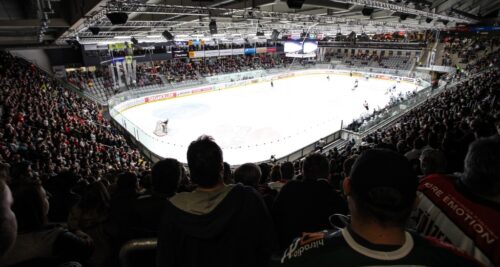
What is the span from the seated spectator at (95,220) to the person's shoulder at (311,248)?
1.89m

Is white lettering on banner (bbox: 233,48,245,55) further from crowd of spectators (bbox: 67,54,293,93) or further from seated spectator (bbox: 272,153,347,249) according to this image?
seated spectator (bbox: 272,153,347,249)

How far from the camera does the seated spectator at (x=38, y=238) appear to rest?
1.82 m

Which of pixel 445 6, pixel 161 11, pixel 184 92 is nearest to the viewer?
pixel 161 11

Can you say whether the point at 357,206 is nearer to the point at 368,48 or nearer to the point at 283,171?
the point at 283,171

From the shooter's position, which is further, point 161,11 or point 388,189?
point 161,11

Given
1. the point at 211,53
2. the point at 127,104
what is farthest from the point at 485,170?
the point at 211,53

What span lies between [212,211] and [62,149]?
1006 cm

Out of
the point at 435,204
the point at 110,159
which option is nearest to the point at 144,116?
the point at 110,159

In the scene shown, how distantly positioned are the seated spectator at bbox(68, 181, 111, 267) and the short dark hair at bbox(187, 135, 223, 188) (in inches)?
53.1

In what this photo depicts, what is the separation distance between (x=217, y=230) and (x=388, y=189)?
35.9 inches

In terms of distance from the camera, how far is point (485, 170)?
162cm

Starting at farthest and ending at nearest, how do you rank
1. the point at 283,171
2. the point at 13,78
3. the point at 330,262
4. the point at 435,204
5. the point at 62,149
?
the point at 13,78, the point at 62,149, the point at 283,171, the point at 435,204, the point at 330,262

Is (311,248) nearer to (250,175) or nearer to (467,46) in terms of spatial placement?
(250,175)

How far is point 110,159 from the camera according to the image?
11141mm
